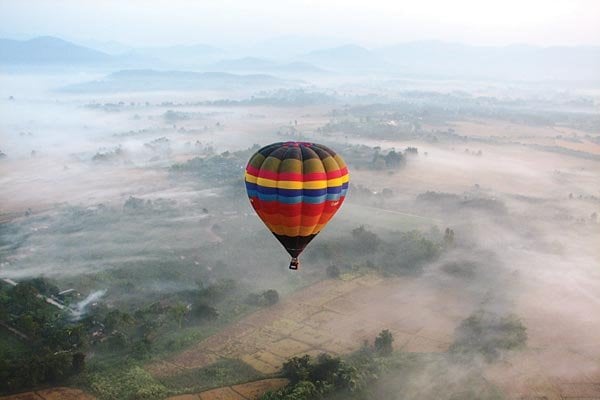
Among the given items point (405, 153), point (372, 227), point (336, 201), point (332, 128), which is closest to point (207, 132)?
point (332, 128)

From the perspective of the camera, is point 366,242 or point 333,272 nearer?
point 333,272

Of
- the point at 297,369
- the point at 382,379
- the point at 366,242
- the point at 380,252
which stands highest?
the point at 366,242

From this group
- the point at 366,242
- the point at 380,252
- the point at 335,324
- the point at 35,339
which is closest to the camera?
the point at 35,339

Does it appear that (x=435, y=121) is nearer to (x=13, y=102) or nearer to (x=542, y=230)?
(x=542, y=230)

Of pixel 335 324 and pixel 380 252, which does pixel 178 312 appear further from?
pixel 380 252

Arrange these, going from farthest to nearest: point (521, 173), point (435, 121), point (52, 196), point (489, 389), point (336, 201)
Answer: point (435, 121) → point (521, 173) → point (52, 196) → point (489, 389) → point (336, 201)

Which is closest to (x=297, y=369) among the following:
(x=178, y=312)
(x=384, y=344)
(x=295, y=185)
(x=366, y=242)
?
(x=384, y=344)

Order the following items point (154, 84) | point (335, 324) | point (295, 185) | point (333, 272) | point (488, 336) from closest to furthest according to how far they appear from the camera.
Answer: point (295, 185) < point (488, 336) < point (335, 324) < point (333, 272) < point (154, 84)

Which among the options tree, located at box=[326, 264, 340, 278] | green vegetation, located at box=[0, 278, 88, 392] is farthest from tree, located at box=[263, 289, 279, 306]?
green vegetation, located at box=[0, 278, 88, 392]
